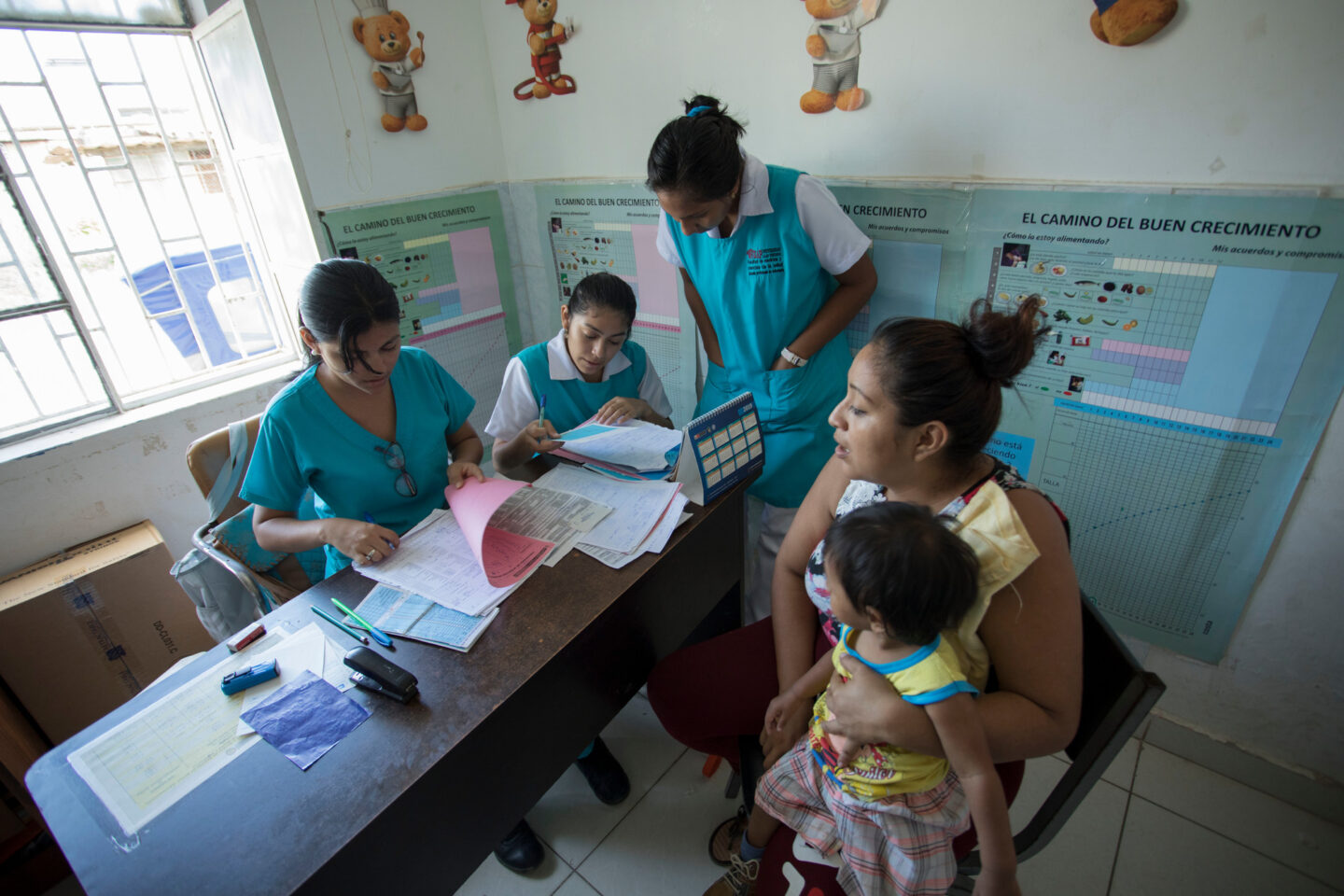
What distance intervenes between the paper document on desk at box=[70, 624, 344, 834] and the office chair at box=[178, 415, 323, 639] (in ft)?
1.53

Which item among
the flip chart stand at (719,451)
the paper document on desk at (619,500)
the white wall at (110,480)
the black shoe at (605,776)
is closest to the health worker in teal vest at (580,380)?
the paper document on desk at (619,500)

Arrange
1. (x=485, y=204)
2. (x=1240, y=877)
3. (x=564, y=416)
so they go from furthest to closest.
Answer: (x=485, y=204) < (x=564, y=416) < (x=1240, y=877)

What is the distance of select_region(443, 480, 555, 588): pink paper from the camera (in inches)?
49.5

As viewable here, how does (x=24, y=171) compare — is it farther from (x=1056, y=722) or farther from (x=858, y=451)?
(x=1056, y=722)

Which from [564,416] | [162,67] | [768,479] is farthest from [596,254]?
[162,67]

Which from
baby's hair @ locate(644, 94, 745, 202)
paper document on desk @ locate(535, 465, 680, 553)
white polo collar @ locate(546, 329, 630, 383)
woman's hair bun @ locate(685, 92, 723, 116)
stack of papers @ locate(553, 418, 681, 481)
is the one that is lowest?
paper document on desk @ locate(535, 465, 680, 553)

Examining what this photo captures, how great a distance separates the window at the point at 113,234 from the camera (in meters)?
2.22

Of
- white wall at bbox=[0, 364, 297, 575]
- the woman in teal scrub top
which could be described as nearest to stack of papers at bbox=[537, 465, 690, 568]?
the woman in teal scrub top

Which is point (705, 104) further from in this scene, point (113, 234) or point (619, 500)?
point (113, 234)

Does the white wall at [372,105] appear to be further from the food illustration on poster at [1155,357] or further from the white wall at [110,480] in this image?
the food illustration on poster at [1155,357]

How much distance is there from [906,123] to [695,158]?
2.11 feet

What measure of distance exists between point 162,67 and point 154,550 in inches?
73.8

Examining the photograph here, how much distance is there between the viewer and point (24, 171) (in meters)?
2.18

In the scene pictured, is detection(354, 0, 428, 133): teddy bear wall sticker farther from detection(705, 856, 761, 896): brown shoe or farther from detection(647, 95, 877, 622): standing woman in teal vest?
detection(705, 856, 761, 896): brown shoe
